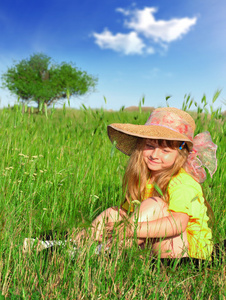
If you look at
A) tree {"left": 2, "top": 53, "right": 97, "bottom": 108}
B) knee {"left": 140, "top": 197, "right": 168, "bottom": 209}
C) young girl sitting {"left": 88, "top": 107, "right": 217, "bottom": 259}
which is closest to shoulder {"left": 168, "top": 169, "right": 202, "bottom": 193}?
young girl sitting {"left": 88, "top": 107, "right": 217, "bottom": 259}

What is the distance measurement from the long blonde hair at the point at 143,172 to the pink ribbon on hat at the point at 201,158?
14 cm

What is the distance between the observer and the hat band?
2039 millimetres

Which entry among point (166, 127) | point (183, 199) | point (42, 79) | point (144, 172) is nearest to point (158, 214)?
point (183, 199)

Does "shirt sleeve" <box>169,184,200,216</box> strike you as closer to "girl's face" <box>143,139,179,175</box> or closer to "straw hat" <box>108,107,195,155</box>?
"girl's face" <box>143,139,179,175</box>

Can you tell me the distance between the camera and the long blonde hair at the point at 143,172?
200cm

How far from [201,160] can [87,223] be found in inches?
49.8

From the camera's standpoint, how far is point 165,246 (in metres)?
1.91

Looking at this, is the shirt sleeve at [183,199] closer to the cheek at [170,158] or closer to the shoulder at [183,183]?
the shoulder at [183,183]

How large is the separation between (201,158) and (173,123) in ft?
1.44

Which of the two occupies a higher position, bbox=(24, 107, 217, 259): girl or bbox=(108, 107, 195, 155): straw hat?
bbox=(108, 107, 195, 155): straw hat

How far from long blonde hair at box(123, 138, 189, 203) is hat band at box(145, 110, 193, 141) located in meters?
0.09

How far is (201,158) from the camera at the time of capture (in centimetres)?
229

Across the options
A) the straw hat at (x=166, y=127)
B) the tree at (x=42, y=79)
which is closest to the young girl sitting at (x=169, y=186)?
the straw hat at (x=166, y=127)

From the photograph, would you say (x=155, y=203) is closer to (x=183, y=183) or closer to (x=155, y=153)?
(x=183, y=183)
